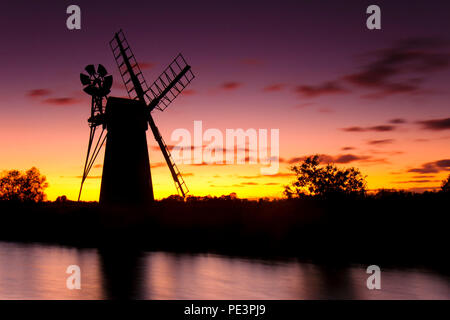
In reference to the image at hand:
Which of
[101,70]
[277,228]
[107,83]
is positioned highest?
[101,70]

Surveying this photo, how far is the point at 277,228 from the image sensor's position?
955 inches

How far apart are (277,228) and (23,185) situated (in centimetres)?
4959

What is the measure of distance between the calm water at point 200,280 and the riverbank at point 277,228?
2.61 m

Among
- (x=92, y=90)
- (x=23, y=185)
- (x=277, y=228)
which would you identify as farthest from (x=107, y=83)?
(x=23, y=185)

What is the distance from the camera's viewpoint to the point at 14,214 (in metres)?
34.6

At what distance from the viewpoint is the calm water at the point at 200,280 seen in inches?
595

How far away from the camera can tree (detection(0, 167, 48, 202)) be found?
64.4m

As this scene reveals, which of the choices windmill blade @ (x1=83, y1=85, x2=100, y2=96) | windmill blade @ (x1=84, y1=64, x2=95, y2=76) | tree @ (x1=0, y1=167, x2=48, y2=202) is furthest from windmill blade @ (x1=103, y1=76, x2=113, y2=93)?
tree @ (x1=0, y1=167, x2=48, y2=202)

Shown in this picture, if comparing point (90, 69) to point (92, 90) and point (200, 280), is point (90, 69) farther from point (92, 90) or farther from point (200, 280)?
point (200, 280)

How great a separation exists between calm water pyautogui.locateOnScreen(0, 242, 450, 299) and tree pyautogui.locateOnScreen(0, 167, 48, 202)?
145 feet

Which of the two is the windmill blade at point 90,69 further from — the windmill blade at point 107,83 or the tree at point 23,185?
the tree at point 23,185

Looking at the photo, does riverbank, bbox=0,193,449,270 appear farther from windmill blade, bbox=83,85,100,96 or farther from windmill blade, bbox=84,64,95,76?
windmill blade, bbox=84,64,95,76

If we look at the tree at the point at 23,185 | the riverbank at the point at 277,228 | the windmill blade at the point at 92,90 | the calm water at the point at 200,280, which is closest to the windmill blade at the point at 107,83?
the windmill blade at the point at 92,90
